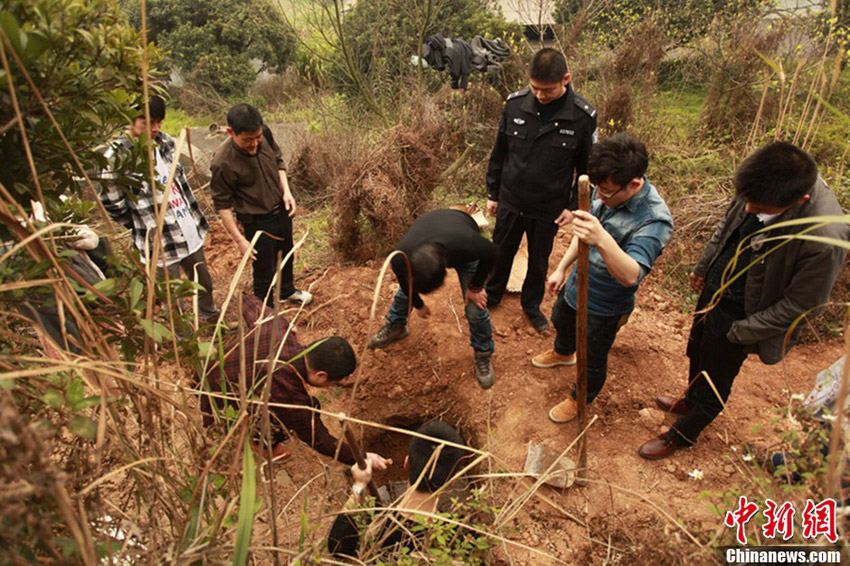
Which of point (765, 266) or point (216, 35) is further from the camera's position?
point (216, 35)

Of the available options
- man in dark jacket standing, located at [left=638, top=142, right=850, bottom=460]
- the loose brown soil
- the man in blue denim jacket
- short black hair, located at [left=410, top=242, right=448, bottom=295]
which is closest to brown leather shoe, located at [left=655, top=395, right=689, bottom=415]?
the loose brown soil

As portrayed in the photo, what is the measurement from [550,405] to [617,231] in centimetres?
130

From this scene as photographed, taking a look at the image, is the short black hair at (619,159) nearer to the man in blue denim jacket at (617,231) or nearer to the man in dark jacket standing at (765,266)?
the man in blue denim jacket at (617,231)

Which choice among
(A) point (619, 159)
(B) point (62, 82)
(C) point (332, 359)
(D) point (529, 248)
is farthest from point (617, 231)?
(B) point (62, 82)

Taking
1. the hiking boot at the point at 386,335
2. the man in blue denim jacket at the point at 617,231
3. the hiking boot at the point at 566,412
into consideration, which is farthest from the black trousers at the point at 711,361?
the hiking boot at the point at 386,335

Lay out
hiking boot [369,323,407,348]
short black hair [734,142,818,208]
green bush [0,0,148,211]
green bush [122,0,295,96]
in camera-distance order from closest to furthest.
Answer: green bush [0,0,148,211] < short black hair [734,142,818,208] < hiking boot [369,323,407,348] < green bush [122,0,295,96]

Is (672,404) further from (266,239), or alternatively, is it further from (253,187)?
(253,187)

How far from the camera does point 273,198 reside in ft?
10.7

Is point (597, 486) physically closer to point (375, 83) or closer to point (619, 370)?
point (619, 370)

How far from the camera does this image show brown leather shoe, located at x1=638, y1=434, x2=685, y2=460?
101 inches

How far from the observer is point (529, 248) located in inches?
128

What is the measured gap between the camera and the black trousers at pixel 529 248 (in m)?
3.12

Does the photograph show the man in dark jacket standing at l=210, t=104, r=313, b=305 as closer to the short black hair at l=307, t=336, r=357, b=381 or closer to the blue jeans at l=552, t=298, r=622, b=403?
the short black hair at l=307, t=336, r=357, b=381

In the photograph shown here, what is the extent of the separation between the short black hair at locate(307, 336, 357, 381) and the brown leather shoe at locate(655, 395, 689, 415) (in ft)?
6.61
